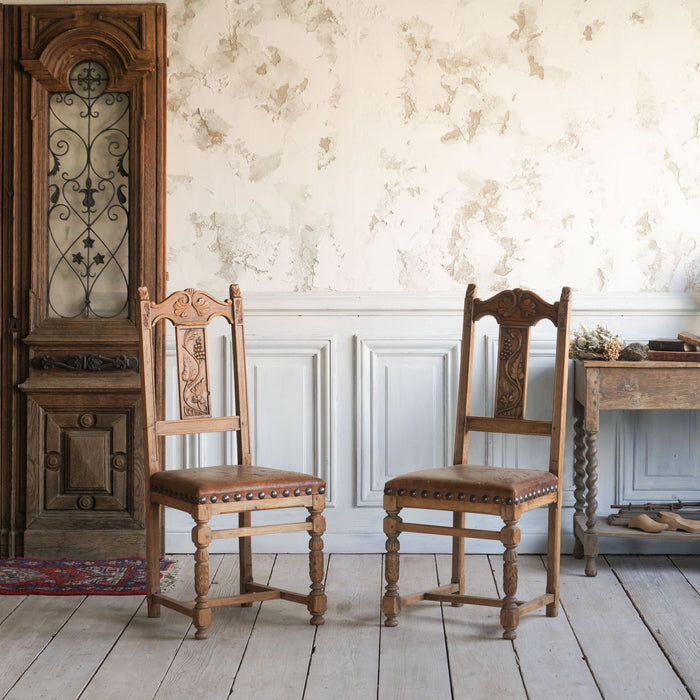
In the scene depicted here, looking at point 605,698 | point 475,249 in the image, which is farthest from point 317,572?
point 475,249

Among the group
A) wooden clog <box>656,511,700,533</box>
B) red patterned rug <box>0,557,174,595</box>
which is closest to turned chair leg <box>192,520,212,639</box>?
red patterned rug <box>0,557,174,595</box>

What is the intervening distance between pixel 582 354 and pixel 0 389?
7.92ft

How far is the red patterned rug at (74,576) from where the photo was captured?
10.8ft

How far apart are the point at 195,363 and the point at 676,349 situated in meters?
1.86

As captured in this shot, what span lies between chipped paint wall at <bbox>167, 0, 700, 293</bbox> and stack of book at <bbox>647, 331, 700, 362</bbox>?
33 cm

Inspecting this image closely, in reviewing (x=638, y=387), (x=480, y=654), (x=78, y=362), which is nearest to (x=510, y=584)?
(x=480, y=654)

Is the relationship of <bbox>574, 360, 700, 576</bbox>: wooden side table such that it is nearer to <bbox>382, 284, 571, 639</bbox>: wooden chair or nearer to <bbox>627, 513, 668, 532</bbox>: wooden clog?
<bbox>627, 513, 668, 532</bbox>: wooden clog

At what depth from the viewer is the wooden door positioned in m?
3.79

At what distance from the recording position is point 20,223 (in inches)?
150

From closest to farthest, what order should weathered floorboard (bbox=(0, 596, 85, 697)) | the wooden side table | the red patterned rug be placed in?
weathered floorboard (bbox=(0, 596, 85, 697))
the red patterned rug
the wooden side table

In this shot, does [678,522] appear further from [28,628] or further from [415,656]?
[28,628]

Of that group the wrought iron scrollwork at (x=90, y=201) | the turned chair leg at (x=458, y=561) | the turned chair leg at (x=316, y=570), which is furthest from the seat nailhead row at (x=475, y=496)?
the wrought iron scrollwork at (x=90, y=201)

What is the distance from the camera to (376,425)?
12.8ft

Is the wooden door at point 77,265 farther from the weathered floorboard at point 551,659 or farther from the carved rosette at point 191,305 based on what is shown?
the weathered floorboard at point 551,659
